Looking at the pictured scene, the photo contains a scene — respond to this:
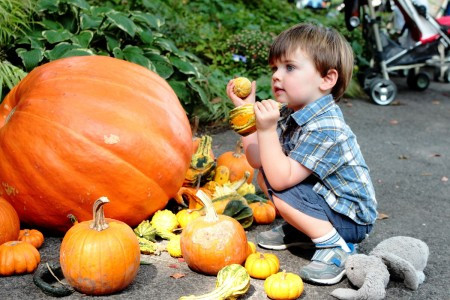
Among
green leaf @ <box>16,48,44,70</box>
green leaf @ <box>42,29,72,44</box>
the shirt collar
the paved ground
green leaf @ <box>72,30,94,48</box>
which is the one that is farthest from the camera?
green leaf @ <box>72,30,94,48</box>

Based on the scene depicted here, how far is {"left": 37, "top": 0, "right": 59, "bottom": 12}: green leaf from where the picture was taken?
518cm

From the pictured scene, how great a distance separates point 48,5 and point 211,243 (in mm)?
3149

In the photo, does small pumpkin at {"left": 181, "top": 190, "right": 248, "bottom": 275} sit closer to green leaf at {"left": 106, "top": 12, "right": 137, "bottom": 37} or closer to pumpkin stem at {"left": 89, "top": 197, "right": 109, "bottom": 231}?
pumpkin stem at {"left": 89, "top": 197, "right": 109, "bottom": 231}

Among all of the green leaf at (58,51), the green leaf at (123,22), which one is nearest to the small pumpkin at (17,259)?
the green leaf at (58,51)

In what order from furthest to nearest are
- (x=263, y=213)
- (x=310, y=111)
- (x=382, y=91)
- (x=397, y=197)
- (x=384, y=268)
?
1. (x=382, y=91)
2. (x=397, y=197)
3. (x=263, y=213)
4. (x=310, y=111)
5. (x=384, y=268)

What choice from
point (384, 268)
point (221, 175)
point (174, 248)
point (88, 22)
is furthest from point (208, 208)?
point (88, 22)

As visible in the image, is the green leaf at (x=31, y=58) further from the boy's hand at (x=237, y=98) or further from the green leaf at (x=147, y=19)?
the boy's hand at (x=237, y=98)

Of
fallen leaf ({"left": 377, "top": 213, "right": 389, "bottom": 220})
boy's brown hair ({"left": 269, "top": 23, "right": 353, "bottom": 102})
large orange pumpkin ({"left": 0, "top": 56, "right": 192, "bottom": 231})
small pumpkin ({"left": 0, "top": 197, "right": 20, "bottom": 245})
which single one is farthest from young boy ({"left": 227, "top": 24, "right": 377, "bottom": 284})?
small pumpkin ({"left": 0, "top": 197, "right": 20, "bottom": 245})

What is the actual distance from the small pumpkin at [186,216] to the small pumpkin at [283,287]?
75cm

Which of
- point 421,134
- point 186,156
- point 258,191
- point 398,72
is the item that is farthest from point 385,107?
point 186,156

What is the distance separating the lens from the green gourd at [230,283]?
2.58 meters

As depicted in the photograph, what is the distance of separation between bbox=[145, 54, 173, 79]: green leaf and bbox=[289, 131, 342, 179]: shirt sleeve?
95.5 inches

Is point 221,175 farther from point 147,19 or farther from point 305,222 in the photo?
point 147,19

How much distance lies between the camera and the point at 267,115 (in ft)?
9.31
